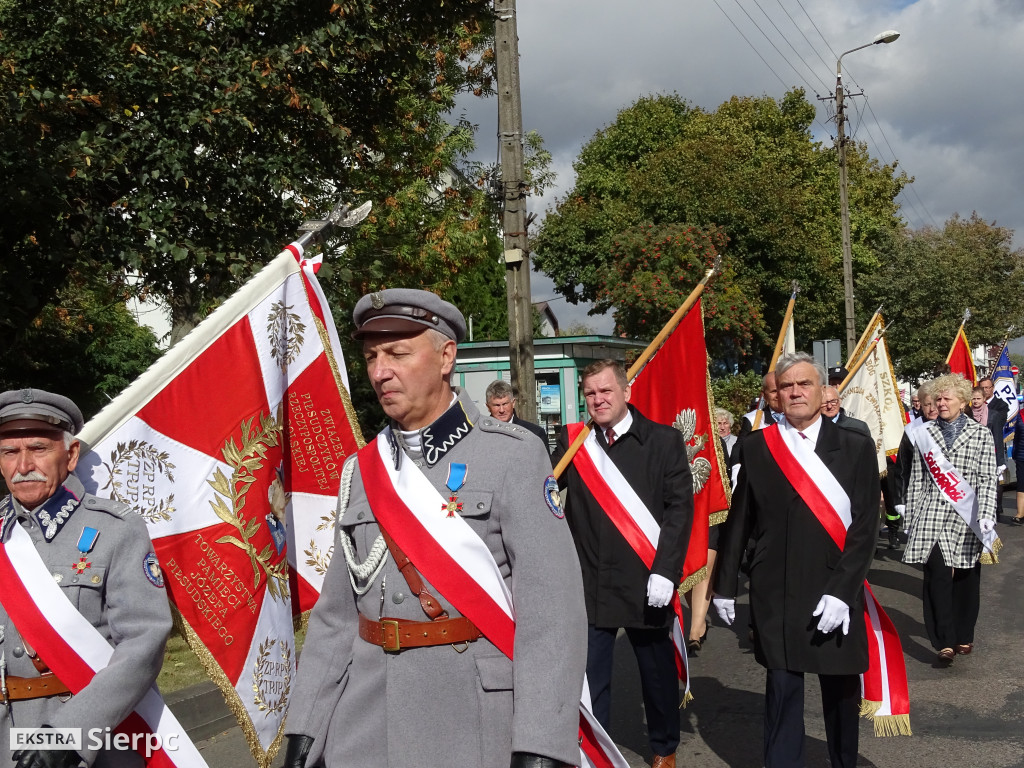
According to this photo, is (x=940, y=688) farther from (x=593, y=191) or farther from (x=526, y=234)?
(x=593, y=191)

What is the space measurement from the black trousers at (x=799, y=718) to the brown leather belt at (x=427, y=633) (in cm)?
248

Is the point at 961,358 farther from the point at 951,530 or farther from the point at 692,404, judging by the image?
the point at 692,404

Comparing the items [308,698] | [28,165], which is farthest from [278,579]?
[28,165]

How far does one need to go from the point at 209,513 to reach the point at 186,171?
4.51 m

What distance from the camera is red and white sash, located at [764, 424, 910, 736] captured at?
15.8 feet

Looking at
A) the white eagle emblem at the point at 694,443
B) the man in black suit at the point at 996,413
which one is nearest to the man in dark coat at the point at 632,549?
the white eagle emblem at the point at 694,443

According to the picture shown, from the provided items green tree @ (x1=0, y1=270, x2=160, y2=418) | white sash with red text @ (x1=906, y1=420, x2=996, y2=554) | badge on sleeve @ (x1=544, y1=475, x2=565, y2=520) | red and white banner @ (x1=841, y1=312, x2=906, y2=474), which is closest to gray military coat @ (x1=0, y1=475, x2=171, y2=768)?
badge on sleeve @ (x1=544, y1=475, x2=565, y2=520)

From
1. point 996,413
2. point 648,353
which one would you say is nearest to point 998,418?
point 996,413

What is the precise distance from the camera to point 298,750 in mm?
2635

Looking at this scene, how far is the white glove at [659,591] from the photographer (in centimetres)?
515

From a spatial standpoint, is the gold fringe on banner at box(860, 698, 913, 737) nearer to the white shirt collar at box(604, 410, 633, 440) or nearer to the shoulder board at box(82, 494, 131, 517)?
the white shirt collar at box(604, 410, 633, 440)

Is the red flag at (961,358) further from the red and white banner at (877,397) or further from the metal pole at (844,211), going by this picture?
the metal pole at (844,211)

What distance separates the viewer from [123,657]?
3121 mm

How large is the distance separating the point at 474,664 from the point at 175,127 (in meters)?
6.12
